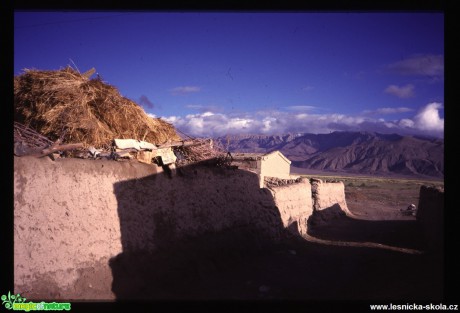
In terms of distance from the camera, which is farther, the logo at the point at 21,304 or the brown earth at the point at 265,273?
the brown earth at the point at 265,273

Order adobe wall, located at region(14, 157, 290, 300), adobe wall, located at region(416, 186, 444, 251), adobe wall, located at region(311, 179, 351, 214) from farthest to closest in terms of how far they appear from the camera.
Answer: adobe wall, located at region(311, 179, 351, 214), adobe wall, located at region(416, 186, 444, 251), adobe wall, located at region(14, 157, 290, 300)

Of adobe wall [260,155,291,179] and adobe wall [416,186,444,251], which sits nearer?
adobe wall [416,186,444,251]

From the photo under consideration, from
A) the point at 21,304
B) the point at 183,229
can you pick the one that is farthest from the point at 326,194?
the point at 21,304

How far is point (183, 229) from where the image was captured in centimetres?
675

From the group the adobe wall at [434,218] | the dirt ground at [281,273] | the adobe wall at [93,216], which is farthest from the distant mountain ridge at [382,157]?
the adobe wall at [93,216]

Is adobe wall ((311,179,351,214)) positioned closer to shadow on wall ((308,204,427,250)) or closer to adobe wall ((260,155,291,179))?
shadow on wall ((308,204,427,250))

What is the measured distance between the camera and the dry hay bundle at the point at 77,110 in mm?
7082

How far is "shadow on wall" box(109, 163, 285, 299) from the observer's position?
5703mm

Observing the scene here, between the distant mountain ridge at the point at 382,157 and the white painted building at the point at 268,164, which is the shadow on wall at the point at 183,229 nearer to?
the white painted building at the point at 268,164

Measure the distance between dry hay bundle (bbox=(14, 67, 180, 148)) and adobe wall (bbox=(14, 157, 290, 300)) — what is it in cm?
160

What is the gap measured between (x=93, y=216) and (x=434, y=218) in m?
7.93

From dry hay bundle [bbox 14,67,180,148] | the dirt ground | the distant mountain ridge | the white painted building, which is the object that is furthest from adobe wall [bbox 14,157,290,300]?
the distant mountain ridge

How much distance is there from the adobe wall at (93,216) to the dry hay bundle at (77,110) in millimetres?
1602
